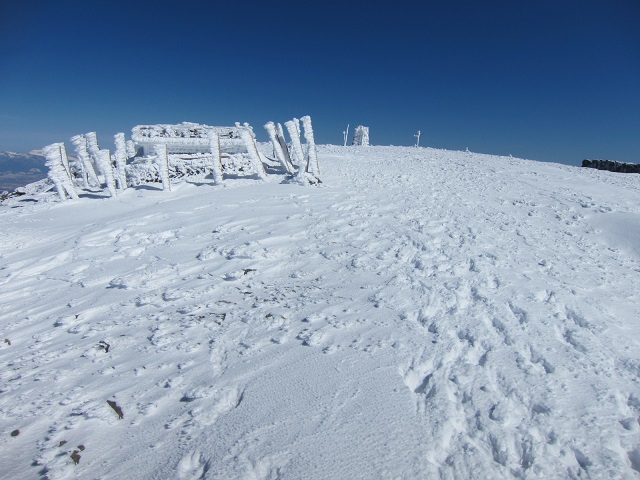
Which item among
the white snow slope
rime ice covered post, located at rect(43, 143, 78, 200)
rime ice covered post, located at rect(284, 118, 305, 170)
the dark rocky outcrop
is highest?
A: rime ice covered post, located at rect(284, 118, 305, 170)

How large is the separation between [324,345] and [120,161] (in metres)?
10.8

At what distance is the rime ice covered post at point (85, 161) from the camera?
12.0 meters

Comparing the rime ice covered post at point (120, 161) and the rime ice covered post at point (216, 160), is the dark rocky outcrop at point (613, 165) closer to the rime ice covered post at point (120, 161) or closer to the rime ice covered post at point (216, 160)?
the rime ice covered post at point (216, 160)

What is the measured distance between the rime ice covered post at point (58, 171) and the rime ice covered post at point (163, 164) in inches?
112

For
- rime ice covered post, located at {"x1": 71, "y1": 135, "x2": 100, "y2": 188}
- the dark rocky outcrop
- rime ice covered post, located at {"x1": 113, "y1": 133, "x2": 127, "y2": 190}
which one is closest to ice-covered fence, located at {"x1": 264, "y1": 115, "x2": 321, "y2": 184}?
rime ice covered post, located at {"x1": 113, "y1": 133, "x2": 127, "y2": 190}

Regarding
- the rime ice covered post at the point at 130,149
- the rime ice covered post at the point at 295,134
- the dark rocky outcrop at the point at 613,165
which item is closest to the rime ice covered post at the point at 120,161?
the rime ice covered post at the point at 130,149

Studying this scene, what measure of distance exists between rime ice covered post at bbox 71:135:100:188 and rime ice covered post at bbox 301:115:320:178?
26.0 feet

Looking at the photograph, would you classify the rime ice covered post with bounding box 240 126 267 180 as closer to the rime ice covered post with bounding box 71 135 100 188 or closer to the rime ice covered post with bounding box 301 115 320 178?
the rime ice covered post with bounding box 301 115 320 178

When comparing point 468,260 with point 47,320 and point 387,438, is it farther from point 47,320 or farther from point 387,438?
point 47,320

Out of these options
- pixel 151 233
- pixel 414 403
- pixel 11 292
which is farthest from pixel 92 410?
pixel 151 233

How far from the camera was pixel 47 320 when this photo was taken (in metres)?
5.38

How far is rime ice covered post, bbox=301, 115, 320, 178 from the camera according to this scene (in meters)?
12.8

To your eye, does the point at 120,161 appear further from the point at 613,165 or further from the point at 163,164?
the point at 613,165

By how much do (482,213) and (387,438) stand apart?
752 centimetres
